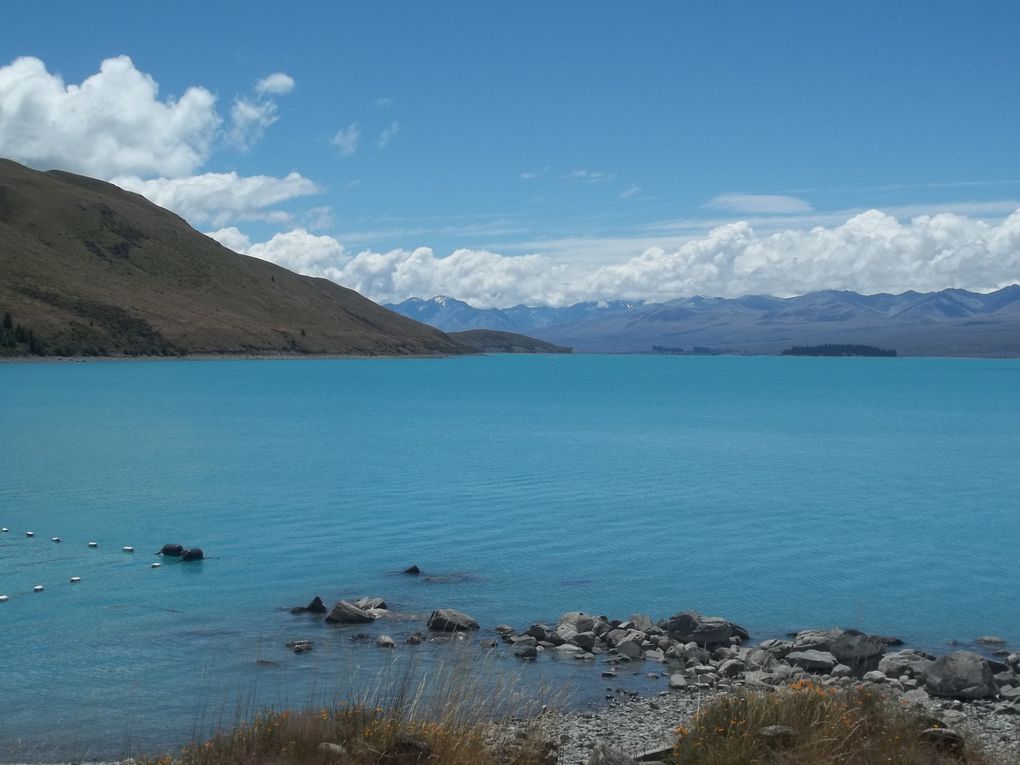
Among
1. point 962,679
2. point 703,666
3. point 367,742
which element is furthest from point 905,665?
point 367,742

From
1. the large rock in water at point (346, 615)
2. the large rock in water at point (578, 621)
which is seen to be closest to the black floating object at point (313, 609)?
Result: the large rock in water at point (346, 615)

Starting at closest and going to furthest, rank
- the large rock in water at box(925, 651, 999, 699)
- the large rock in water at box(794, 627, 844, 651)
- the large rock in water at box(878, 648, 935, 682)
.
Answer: the large rock in water at box(925, 651, 999, 699)
the large rock in water at box(878, 648, 935, 682)
the large rock in water at box(794, 627, 844, 651)

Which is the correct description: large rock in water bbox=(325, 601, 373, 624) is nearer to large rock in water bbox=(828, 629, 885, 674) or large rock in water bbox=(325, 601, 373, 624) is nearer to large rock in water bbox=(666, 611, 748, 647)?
large rock in water bbox=(666, 611, 748, 647)

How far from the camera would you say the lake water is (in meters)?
Result: 18.6

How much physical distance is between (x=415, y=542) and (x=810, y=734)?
22.7 meters

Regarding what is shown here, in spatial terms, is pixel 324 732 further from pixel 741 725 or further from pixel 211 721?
pixel 211 721

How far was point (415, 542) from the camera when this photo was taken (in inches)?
1253

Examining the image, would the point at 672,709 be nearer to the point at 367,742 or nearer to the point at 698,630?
the point at 698,630

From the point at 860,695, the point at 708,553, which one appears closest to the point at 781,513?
the point at 708,553

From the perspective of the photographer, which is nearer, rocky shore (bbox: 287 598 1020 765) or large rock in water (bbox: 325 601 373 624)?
rocky shore (bbox: 287 598 1020 765)

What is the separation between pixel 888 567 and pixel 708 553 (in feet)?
A: 18.3

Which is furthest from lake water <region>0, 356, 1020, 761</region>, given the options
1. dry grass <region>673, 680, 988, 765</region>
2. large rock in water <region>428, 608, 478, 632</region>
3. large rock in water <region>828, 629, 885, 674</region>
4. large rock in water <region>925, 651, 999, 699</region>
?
A: dry grass <region>673, 680, 988, 765</region>

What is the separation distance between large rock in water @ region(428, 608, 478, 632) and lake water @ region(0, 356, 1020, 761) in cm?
50

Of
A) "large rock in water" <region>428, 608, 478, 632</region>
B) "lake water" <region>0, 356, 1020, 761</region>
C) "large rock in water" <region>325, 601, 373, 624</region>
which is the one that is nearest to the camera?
"lake water" <region>0, 356, 1020, 761</region>
